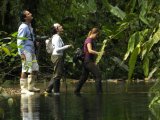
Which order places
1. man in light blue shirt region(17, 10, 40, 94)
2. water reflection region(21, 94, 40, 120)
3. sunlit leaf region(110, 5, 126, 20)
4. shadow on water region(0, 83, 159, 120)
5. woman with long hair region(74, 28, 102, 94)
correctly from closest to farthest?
sunlit leaf region(110, 5, 126, 20) < shadow on water region(0, 83, 159, 120) < water reflection region(21, 94, 40, 120) < man in light blue shirt region(17, 10, 40, 94) < woman with long hair region(74, 28, 102, 94)

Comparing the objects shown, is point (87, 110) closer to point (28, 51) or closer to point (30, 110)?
point (30, 110)

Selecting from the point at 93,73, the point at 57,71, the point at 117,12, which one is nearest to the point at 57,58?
the point at 57,71

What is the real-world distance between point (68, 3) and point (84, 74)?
252 inches

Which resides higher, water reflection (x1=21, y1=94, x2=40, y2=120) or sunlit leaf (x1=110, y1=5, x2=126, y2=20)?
sunlit leaf (x1=110, y1=5, x2=126, y2=20)

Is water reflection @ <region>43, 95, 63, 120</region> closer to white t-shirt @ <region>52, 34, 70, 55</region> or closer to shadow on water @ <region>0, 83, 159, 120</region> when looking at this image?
shadow on water @ <region>0, 83, 159, 120</region>

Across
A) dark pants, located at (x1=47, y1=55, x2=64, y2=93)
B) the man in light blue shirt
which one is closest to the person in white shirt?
dark pants, located at (x1=47, y1=55, x2=64, y2=93)

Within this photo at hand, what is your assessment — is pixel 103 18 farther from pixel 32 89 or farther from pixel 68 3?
pixel 32 89

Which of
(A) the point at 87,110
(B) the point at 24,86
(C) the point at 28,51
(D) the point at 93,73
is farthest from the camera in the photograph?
(D) the point at 93,73

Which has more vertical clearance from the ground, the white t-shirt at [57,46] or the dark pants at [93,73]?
the white t-shirt at [57,46]

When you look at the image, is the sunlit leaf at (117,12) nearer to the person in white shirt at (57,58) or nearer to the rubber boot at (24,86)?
the person in white shirt at (57,58)

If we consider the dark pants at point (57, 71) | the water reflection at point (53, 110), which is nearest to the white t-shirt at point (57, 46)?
the dark pants at point (57, 71)

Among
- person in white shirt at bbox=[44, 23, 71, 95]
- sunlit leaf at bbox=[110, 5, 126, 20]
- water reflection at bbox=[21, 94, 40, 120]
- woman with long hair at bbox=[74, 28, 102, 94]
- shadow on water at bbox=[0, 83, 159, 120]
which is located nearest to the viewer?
sunlit leaf at bbox=[110, 5, 126, 20]

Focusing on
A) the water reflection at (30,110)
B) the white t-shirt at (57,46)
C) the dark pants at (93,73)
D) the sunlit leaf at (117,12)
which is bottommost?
the water reflection at (30,110)

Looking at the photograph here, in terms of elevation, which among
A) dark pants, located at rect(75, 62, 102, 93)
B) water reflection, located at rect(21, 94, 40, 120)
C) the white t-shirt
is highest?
the white t-shirt
